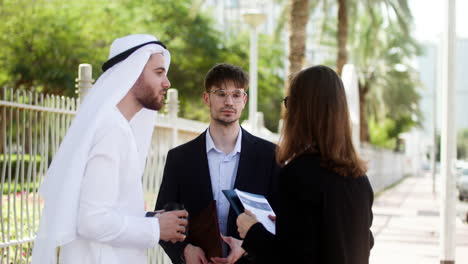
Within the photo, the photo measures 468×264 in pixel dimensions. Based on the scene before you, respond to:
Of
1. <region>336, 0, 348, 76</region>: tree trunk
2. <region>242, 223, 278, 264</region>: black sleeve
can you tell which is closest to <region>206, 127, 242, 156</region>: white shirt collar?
<region>242, 223, 278, 264</region>: black sleeve

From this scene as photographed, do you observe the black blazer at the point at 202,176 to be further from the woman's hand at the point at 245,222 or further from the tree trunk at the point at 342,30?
the tree trunk at the point at 342,30

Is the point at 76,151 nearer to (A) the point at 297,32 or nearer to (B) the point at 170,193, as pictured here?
(B) the point at 170,193

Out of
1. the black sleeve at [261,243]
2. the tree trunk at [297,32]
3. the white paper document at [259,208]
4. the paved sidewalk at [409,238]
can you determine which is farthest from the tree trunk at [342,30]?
the black sleeve at [261,243]

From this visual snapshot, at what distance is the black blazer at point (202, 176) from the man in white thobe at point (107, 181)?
27.0 inches

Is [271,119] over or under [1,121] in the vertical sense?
under

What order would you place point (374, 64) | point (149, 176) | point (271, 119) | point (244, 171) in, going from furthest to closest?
1. point (271, 119)
2. point (374, 64)
3. point (149, 176)
4. point (244, 171)

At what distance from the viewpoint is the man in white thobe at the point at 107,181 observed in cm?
260

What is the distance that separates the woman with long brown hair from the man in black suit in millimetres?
741

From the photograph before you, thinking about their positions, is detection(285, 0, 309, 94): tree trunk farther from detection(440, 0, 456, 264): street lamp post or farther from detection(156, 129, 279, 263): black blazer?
detection(156, 129, 279, 263): black blazer

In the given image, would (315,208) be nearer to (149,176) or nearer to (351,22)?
(149,176)

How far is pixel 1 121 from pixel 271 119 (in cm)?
3656

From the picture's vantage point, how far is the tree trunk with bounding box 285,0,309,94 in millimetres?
15109

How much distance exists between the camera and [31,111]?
5074 mm

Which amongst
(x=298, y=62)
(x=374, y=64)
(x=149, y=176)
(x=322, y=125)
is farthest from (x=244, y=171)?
(x=374, y=64)
